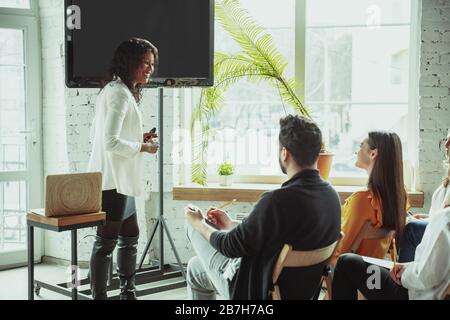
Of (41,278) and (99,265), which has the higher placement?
(99,265)

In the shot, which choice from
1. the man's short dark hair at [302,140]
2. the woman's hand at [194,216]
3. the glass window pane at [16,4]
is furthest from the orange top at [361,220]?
the glass window pane at [16,4]

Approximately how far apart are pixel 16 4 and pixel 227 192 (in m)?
1.96

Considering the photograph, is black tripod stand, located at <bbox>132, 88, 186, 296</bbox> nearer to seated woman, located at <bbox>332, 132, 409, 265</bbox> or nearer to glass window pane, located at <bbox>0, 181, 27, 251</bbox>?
glass window pane, located at <bbox>0, 181, 27, 251</bbox>

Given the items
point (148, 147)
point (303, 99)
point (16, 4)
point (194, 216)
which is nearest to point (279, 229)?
point (194, 216)

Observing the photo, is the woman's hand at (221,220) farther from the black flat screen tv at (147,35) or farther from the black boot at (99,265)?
the black flat screen tv at (147,35)

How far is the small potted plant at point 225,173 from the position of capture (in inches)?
167

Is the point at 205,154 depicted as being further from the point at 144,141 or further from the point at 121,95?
the point at 121,95

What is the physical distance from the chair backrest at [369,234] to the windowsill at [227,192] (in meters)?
1.15

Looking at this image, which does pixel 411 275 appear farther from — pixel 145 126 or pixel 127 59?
pixel 145 126

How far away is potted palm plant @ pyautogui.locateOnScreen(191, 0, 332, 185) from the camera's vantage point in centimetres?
403

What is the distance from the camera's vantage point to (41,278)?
13.6 feet

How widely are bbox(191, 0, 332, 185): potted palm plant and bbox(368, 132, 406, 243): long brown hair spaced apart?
110 cm
